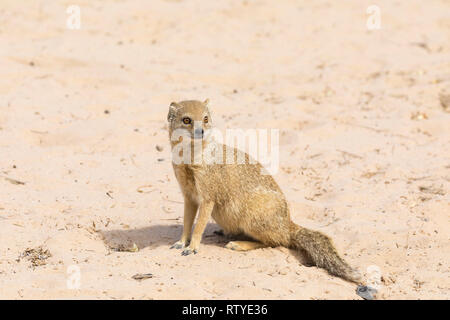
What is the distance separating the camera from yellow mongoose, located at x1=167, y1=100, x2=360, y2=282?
4605 mm

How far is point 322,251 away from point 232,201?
82 cm

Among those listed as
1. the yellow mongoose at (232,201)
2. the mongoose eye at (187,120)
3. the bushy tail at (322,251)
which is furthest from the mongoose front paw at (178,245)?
the mongoose eye at (187,120)

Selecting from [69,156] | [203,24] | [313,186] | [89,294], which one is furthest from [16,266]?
[203,24]

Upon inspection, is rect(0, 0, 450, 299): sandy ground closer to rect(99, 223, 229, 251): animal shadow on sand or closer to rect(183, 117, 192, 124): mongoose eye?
rect(99, 223, 229, 251): animal shadow on sand

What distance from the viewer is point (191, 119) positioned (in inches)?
179

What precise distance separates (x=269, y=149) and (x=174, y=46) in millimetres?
3451

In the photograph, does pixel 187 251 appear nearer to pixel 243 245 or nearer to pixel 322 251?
pixel 243 245

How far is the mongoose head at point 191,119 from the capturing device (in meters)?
4.50

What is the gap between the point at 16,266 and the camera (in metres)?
4.29

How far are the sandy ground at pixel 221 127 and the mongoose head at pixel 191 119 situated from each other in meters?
0.97

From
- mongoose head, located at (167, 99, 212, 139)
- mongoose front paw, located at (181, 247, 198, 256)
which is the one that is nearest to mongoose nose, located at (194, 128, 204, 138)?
mongoose head, located at (167, 99, 212, 139)

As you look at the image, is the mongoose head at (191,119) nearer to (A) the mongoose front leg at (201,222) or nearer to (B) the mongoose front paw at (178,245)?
(A) the mongoose front leg at (201,222)

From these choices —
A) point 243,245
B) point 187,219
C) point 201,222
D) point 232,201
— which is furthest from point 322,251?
point 187,219

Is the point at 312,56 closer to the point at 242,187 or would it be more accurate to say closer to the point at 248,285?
the point at 242,187
